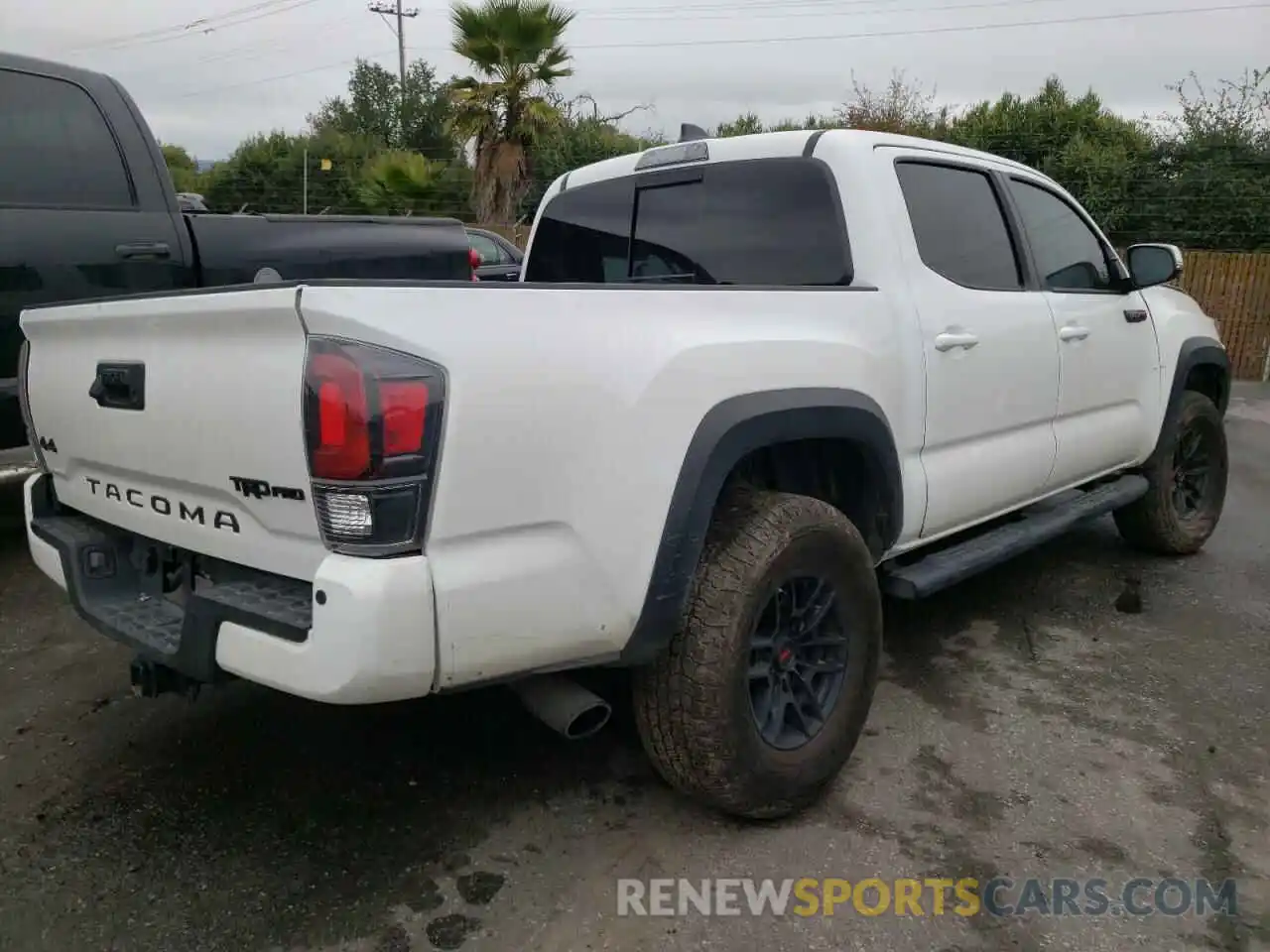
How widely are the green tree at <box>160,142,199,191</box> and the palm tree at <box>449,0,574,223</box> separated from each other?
17.8 metres

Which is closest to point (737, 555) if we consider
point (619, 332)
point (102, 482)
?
point (619, 332)

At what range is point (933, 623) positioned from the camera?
4.47 metres

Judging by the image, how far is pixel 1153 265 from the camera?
4566 mm

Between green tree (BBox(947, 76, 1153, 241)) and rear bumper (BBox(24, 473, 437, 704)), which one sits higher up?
green tree (BBox(947, 76, 1153, 241))

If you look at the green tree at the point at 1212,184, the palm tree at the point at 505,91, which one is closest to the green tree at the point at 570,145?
the palm tree at the point at 505,91

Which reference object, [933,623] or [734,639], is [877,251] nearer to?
[734,639]

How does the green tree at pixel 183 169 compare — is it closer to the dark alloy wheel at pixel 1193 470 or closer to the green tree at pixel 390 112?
the green tree at pixel 390 112

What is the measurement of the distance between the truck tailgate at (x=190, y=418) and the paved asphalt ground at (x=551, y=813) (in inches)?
31.9

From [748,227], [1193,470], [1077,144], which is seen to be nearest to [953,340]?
[748,227]

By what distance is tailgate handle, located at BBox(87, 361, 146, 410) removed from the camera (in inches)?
98.3

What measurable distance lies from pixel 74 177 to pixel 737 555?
11.7ft

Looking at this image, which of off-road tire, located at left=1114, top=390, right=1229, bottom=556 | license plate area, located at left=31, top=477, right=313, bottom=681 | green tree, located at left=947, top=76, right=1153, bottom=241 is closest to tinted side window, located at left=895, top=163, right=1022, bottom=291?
off-road tire, located at left=1114, top=390, right=1229, bottom=556

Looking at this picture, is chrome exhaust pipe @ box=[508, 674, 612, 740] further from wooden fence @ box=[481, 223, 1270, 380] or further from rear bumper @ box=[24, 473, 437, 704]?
wooden fence @ box=[481, 223, 1270, 380]

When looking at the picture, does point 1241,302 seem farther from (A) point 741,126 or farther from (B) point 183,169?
(B) point 183,169
